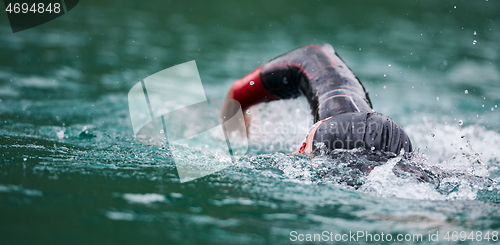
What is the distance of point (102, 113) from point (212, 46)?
10.1 ft

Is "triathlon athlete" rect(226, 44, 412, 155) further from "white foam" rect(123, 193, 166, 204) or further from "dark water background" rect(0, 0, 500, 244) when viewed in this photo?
"white foam" rect(123, 193, 166, 204)

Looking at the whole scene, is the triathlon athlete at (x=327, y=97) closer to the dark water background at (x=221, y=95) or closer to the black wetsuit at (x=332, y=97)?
the black wetsuit at (x=332, y=97)

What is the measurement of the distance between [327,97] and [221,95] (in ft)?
7.04

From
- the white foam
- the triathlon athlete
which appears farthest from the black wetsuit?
the white foam

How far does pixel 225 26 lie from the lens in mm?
7906

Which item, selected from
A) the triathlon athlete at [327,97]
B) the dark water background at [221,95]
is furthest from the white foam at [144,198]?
the triathlon athlete at [327,97]

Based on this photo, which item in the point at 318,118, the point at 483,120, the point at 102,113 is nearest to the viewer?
the point at 318,118

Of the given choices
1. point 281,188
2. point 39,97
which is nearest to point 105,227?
point 281,188

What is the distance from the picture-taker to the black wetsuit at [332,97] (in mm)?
2645

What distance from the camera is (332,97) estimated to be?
323cm

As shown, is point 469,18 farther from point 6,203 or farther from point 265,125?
point 6,203

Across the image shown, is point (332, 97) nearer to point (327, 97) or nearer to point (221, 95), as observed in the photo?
point (327, 97)

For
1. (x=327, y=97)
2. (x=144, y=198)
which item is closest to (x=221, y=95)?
(x=327, y=97)

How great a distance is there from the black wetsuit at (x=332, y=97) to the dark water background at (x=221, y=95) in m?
0.17
